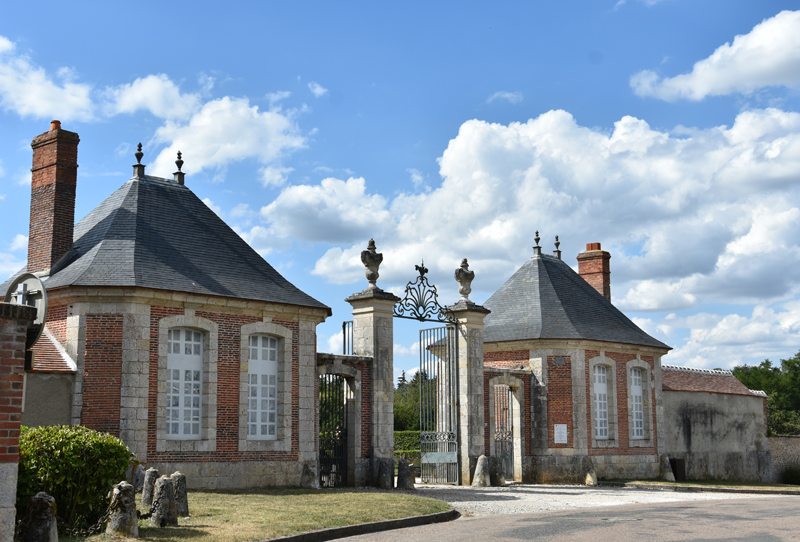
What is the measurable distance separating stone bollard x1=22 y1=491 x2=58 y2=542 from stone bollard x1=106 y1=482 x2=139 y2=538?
870mm

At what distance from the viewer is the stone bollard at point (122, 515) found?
26.6 ft

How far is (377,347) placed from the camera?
54.1 ft

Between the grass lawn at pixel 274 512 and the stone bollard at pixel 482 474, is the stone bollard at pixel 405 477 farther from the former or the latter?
the stone bollard at pixel 482 474

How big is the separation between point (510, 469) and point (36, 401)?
12.1m

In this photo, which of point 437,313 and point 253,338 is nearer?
point 253,338

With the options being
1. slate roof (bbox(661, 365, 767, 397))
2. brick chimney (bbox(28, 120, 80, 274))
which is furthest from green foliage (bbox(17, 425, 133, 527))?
slate roof (bbox(661, 365, 767, 397))

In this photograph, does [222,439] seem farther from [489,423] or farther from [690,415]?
[690,415]

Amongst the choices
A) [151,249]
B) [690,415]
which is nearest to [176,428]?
[151,249]

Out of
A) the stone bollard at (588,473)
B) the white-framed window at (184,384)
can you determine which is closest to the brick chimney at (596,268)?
the stone bollard at (588,473)

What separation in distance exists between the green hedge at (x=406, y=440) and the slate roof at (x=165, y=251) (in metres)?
10.1

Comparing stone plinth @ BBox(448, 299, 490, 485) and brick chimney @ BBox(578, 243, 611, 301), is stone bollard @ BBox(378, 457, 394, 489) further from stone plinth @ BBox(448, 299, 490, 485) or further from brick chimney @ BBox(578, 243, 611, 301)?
brick chimney @ BBox(578, 243, 611, 301)

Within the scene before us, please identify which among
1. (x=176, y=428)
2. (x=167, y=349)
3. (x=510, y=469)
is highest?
(x=167, y=349)

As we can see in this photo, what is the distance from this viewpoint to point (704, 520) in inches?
432

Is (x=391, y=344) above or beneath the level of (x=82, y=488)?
above
